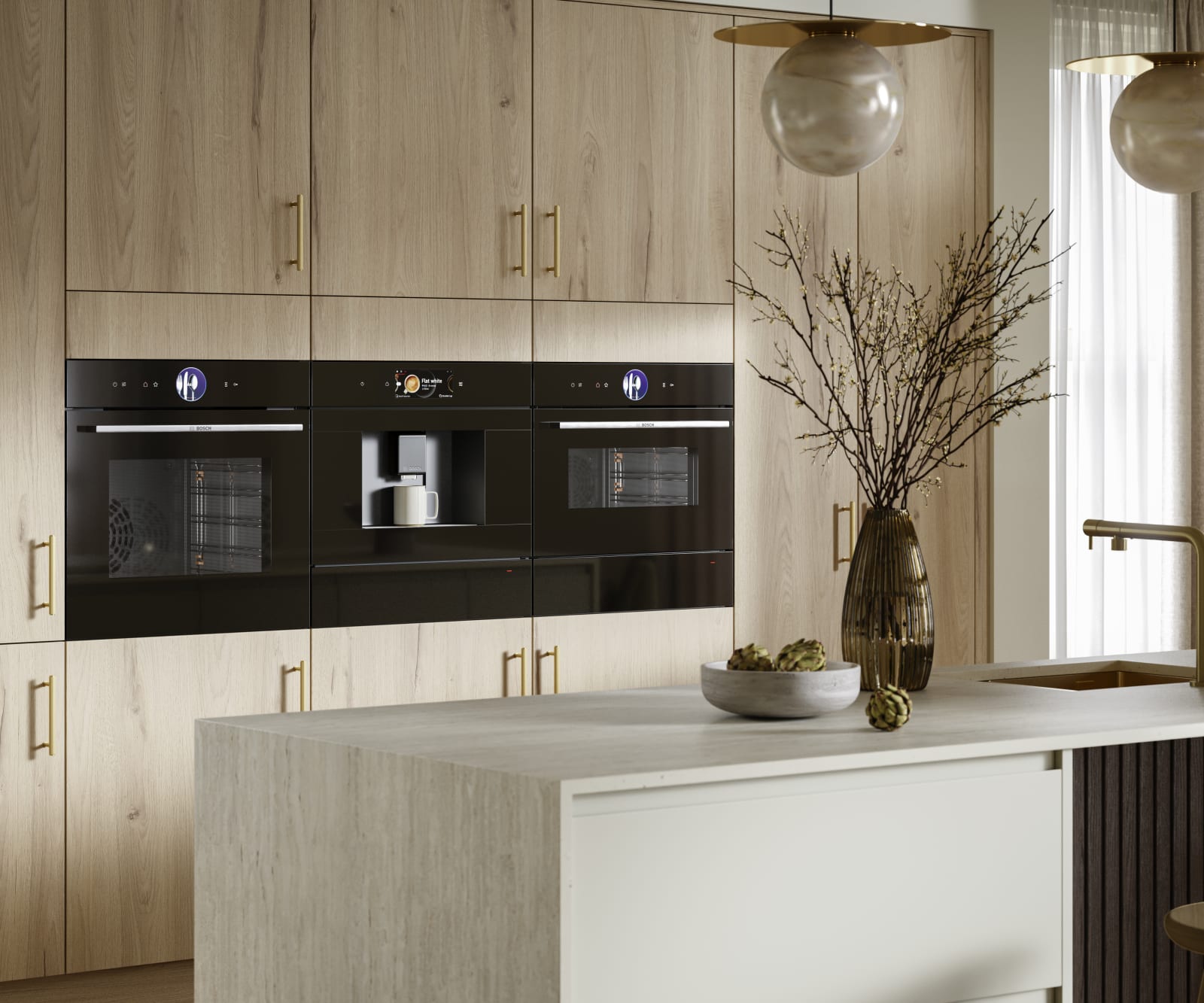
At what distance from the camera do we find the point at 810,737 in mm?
2131

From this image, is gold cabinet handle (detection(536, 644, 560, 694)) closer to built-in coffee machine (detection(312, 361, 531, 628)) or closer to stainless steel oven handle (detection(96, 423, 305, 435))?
built-in coffee machine (detection(312, 361, 531, 628))

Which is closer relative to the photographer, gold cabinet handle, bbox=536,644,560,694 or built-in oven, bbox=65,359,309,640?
built-in oven, bbox=65,359,309,640

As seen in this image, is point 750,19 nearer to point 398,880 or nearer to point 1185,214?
point 1185,214

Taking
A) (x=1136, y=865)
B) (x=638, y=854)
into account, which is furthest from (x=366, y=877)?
(x=1136, y=865)

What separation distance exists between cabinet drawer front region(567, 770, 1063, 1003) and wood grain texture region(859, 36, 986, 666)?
2623 mm

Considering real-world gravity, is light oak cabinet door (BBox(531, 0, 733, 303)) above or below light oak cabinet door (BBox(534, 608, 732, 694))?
above

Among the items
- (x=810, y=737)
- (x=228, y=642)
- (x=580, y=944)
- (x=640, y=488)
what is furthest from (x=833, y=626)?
(x=580, y=944)

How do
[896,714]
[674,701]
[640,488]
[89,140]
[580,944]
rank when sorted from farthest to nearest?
1. [640,488]
2. [89,140]
3. [674,701]
4. [896,714]
5. [580,944]

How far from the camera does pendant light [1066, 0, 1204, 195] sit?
8.21 ft

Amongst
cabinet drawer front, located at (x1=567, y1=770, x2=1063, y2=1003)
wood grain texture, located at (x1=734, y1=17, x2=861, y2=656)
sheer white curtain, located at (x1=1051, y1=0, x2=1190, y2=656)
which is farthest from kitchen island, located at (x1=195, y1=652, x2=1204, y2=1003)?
sheer white curtain, located at (x1=1051, y1=0, x2=1190, y2=656)

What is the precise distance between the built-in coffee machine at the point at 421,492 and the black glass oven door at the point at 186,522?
8 cm

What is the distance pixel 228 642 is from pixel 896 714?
222cm

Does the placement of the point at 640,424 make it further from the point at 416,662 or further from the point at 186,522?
the point at 186,522

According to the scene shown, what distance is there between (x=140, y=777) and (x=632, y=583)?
142 cm
